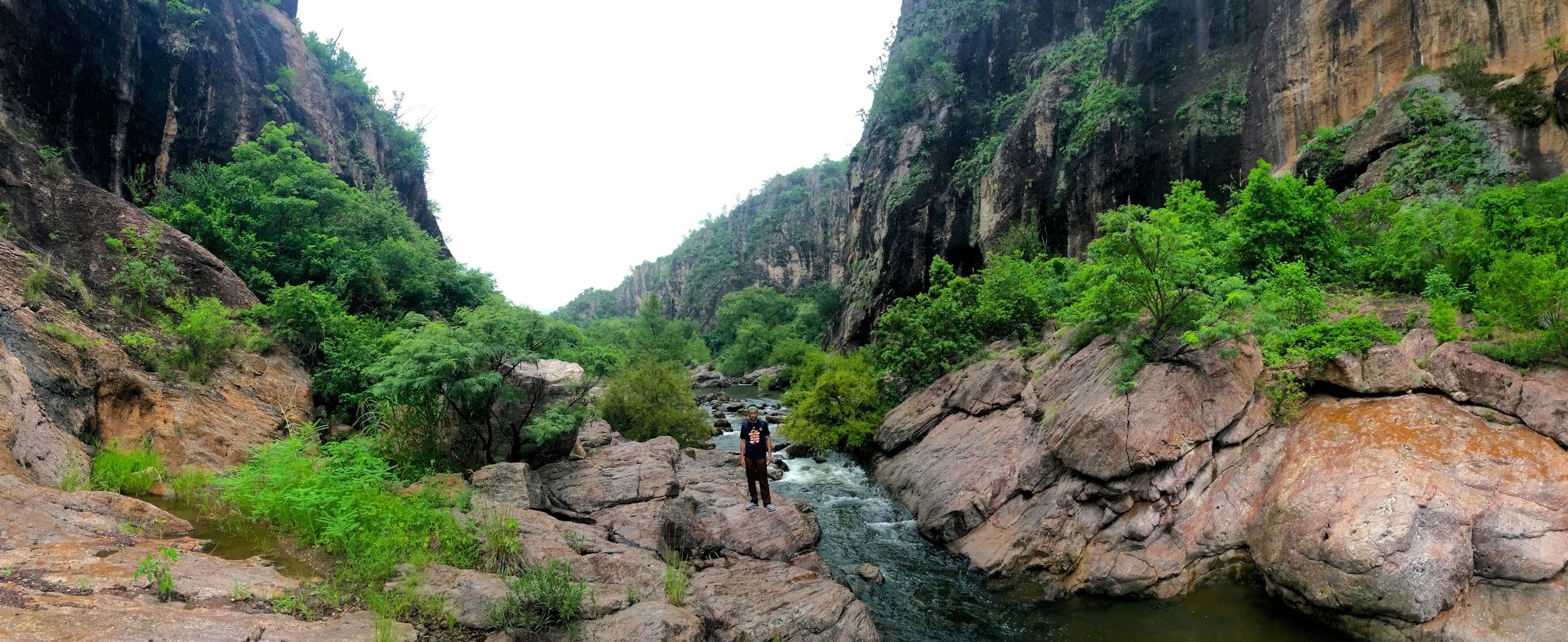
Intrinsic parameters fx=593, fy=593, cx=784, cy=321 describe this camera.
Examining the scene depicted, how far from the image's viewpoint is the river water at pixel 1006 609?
24.4ft

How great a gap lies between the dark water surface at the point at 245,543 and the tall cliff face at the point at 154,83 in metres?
13.9

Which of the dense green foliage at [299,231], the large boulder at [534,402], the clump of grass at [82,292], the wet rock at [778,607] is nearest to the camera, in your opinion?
the wet rock at [778,607]

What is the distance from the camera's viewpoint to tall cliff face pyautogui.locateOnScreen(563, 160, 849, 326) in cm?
7894

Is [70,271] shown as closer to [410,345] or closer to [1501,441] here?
[410,345]

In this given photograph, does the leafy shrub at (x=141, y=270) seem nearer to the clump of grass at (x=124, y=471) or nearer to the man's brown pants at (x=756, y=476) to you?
the clump of grass at (x=124, y=471)

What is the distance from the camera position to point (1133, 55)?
2702 cm

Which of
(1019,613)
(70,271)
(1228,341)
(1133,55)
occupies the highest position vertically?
(1133,55)

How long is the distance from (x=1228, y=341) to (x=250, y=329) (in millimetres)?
18479

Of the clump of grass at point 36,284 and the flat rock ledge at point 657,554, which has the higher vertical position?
the clump of grass at point 36,284

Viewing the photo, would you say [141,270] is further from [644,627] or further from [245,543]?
[644,627]

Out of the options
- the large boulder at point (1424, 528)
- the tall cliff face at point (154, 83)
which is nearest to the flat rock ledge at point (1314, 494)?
the large boulder at point (1424, 528)

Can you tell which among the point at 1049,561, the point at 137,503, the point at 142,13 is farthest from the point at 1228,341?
the point at 142,13

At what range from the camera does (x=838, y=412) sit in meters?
18.7

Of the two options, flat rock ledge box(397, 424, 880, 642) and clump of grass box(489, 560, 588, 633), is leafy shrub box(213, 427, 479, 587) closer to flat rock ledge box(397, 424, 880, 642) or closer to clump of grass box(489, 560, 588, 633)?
flat rock ledge box(397, 424, 880, 642)
